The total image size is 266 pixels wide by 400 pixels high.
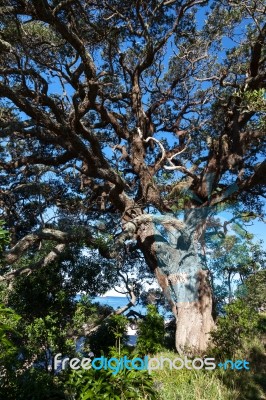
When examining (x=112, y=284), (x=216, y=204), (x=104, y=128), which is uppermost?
(x=104, y=128)

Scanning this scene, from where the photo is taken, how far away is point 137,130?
8.89 meters

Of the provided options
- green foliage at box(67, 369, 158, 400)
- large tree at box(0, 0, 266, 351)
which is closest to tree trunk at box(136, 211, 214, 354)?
large tree at box(0, 0, 266, 351)

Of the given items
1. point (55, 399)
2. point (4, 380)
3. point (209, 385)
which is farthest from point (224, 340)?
point (4, 380)

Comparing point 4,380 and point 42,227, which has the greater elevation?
point 42,227

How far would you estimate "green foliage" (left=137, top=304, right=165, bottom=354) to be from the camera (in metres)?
7.43

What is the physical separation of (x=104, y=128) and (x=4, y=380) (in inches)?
292

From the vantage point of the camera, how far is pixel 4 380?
4.80 metres

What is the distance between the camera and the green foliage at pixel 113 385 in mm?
3551

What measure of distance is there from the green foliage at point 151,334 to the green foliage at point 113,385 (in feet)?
12.0

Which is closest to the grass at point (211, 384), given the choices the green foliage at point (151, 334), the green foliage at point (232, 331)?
the green foliage at point (232, 331)

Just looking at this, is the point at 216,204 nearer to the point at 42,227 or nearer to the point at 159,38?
the point at 42,227

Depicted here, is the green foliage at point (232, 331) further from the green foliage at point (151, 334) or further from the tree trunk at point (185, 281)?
the green foliage at point (151, 334)

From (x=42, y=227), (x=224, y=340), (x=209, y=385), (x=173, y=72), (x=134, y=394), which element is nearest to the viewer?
(x=134, y=394)

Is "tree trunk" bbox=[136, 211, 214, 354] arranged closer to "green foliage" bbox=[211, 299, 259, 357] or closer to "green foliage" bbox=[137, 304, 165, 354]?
"green foliage" bbox=[211, 299, 259, 357]
